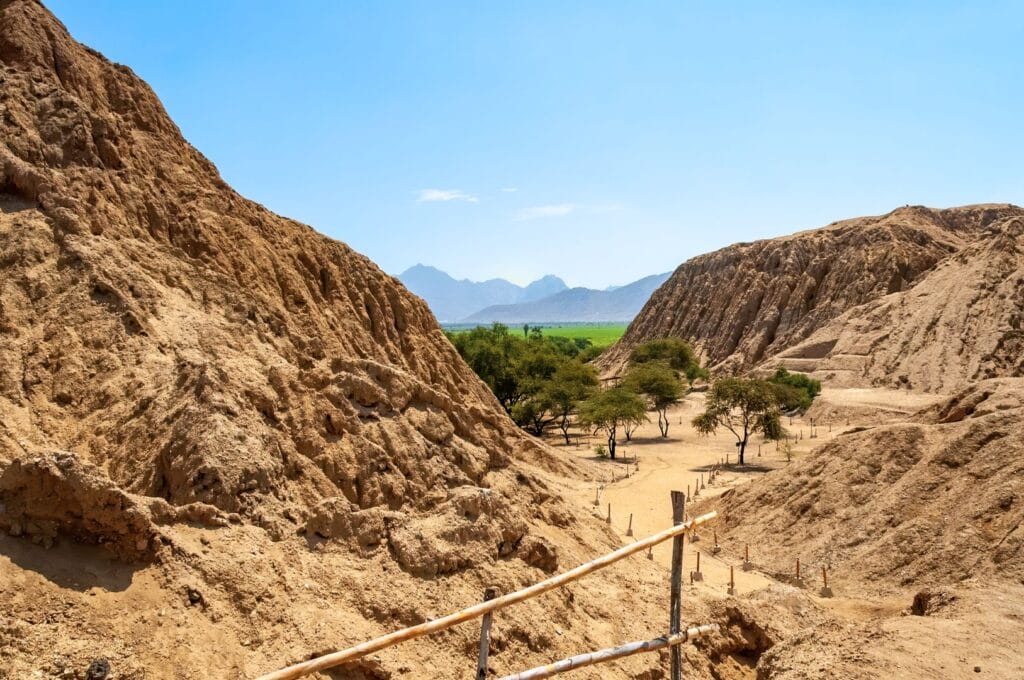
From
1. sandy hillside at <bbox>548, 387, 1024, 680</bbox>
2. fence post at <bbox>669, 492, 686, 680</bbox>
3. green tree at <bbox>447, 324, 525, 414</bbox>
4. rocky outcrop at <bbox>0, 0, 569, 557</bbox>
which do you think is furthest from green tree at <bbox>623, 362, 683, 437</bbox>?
fence post at <bbox>669, 492, 686, 680</bbox>

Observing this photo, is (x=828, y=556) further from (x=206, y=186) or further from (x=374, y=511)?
(x=206, y=186)

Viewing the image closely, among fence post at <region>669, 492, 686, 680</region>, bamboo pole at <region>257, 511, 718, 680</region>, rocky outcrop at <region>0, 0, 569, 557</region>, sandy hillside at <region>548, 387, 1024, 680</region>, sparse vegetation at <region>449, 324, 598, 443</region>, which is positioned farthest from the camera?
sparse vegetation at <region>449, 324, 598, 443</region>

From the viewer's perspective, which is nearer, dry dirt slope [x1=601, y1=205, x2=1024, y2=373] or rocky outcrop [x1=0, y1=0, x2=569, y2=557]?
rocky outcrop [x1=0, y1=0, x2=569, y2=557]

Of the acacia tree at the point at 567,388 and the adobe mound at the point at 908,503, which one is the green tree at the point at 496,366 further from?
the adobe mound at the point at 908,503

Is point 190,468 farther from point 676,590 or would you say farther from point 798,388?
point 798,388

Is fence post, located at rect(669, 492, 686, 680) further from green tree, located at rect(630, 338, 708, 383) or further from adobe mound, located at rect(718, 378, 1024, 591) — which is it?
→ green tree, located at rect(630, 338, 708, 383)

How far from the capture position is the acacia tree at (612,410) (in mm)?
35594

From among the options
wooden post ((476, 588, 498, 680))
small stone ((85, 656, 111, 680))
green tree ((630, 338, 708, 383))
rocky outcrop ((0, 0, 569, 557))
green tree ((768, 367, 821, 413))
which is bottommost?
green tree ((768, 367, 821, 413))

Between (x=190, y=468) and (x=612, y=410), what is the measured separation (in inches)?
1147

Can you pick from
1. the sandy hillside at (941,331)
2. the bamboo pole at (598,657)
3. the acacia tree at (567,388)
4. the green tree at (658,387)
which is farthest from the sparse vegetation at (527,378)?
the bamboo pole at (598,657)

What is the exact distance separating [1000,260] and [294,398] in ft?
186

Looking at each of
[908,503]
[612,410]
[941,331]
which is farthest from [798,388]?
[908,503]

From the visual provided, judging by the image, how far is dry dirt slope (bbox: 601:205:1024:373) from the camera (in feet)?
215

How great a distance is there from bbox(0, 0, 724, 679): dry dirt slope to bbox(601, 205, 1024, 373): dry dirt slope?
198 ft
